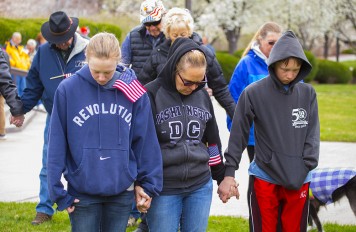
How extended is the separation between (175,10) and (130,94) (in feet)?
5.28

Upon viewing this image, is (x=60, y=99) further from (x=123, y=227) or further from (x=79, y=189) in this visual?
(x=123, y=227)

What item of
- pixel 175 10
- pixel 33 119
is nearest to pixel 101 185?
pixel 175 10

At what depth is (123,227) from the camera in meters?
4.09

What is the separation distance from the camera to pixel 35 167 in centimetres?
1009

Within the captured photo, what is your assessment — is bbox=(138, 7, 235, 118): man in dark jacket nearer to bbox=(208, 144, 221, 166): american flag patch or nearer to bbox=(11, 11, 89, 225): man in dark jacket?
bbox=(11, 11, 89, 225): man in dark jacket

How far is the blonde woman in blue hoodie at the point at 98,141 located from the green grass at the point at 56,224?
2508 mm

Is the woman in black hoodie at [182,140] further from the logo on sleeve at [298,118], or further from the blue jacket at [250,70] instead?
the blue jacket at [250,70]

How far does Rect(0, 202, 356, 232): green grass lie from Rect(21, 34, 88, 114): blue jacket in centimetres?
118

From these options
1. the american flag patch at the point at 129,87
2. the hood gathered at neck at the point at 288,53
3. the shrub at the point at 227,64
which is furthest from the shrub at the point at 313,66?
the american flag patch at the point at 129,87

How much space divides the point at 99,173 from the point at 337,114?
15089mm

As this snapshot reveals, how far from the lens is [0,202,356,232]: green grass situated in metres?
6.57

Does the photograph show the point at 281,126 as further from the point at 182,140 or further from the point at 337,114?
the point at 337,114

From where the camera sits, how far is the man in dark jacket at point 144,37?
638 cm

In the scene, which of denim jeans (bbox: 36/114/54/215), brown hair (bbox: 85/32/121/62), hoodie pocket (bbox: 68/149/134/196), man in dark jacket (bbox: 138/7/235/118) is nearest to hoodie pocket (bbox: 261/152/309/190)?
man in dark jacket (bbox: 138/7/235/118)
